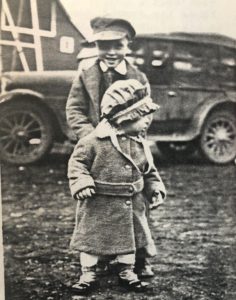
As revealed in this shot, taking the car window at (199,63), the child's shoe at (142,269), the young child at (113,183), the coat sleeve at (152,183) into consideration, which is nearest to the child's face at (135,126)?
the young child at (113,183)

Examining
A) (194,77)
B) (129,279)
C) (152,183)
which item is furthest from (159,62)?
(129,279)

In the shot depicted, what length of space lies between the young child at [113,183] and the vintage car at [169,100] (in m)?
0.11

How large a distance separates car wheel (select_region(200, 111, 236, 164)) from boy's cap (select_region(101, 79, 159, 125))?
26 cm

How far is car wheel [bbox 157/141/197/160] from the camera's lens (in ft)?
5.43

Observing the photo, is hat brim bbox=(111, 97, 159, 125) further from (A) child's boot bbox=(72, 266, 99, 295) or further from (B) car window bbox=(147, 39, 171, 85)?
(A) child's boot bbox=(72, 266, 99, 295)

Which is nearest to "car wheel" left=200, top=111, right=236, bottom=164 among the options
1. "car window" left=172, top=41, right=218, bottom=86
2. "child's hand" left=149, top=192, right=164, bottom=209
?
"car window" left=172, top=41, right=218, bottom=86

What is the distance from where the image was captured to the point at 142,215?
1.55 m

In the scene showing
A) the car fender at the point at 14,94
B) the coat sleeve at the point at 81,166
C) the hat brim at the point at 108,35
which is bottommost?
the coat sleeve at the point at 81,166

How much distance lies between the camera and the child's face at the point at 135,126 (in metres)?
1.53

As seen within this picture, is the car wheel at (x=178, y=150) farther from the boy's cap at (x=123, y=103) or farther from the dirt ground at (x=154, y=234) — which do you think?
the boy's cap at (x=123, y=103)

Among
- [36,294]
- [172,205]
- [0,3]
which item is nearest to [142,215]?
[172,205]

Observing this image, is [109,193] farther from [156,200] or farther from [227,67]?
[227,67]

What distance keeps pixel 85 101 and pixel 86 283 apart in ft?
1.59

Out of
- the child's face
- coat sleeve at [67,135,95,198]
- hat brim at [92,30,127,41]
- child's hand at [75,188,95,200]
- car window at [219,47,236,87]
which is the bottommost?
child's hand at [75,188,95,200]
